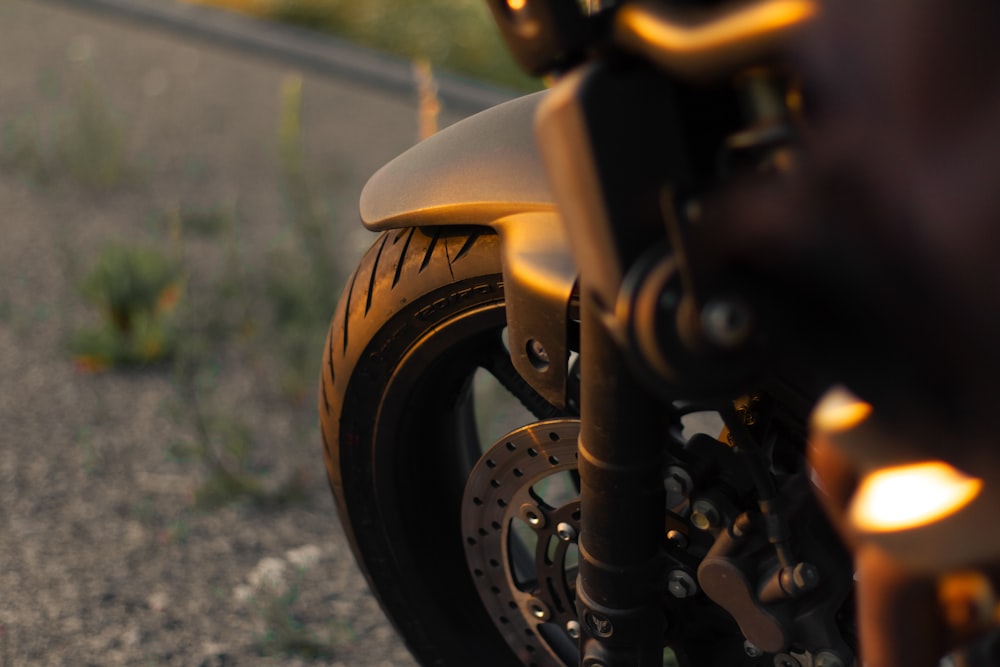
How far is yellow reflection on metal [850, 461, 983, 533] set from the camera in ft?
2.87

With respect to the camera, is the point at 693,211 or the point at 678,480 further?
the point at 678,480

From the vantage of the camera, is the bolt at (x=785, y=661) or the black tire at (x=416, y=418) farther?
the black tire at (x=416, y=418)

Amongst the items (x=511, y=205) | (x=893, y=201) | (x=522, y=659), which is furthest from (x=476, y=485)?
(x=893, y=201)

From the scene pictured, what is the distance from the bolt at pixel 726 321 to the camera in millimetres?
949

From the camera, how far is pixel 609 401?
125 centimetres

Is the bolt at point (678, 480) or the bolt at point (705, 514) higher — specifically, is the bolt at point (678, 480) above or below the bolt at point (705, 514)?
above

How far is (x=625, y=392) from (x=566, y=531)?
1.25 feet

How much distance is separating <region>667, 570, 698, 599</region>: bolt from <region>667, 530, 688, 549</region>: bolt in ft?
0.11

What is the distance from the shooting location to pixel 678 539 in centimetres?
147

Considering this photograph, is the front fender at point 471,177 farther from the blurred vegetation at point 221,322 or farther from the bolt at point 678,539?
the blurred vegetation at point 221,322

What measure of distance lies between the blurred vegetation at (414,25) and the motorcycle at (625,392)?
13.8 feet

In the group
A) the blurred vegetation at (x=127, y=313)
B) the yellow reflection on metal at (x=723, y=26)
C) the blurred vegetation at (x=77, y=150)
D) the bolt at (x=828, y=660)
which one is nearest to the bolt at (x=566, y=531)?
→ the bolt at (x=828, y=660)

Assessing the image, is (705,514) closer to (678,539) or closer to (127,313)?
(678,539)

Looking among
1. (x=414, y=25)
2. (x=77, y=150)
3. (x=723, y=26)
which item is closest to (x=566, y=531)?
(x=723, y=26)
